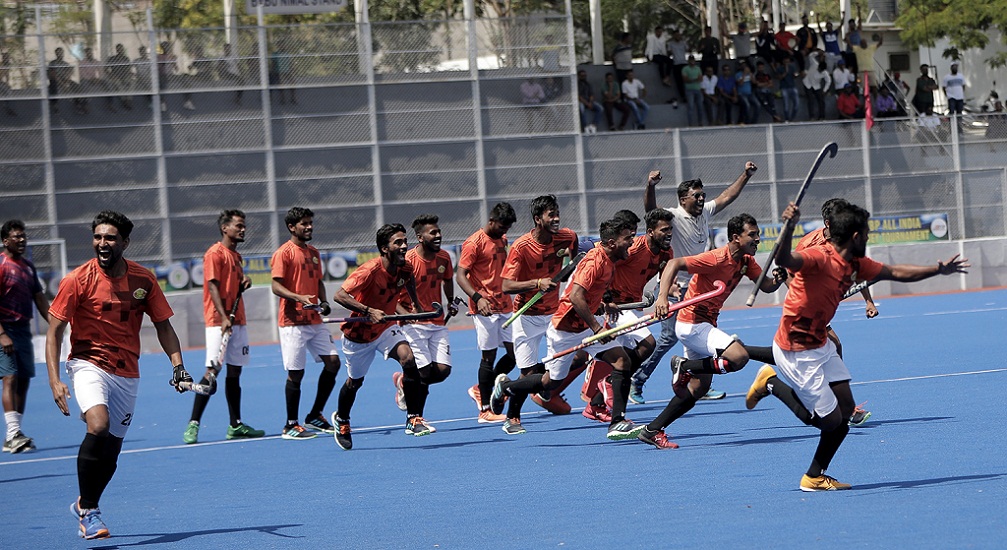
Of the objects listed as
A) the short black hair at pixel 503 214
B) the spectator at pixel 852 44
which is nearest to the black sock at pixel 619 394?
the short black hair at pixel 503 214

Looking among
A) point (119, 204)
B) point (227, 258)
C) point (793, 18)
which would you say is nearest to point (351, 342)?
point (227, 258)

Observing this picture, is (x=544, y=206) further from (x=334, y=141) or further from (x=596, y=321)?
(x=334, y=141)

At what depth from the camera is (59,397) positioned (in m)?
7.70

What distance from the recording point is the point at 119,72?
2519 centimetres

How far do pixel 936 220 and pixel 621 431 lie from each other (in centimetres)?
1909

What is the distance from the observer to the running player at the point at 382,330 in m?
11.5

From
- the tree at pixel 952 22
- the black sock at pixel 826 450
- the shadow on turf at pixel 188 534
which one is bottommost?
the shadow on turf at pixel 188 534

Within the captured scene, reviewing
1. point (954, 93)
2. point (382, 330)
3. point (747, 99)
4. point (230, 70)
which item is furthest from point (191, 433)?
point (954, 93)

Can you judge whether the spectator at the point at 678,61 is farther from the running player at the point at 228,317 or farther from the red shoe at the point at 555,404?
the running player at the point at 228,317

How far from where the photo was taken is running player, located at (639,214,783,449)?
9883mm

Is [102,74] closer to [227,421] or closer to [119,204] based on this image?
[119,204]

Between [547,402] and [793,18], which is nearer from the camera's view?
[547,402]

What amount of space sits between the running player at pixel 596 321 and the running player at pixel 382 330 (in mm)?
1415

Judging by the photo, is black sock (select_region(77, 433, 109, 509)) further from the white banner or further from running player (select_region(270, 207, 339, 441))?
the white banner
